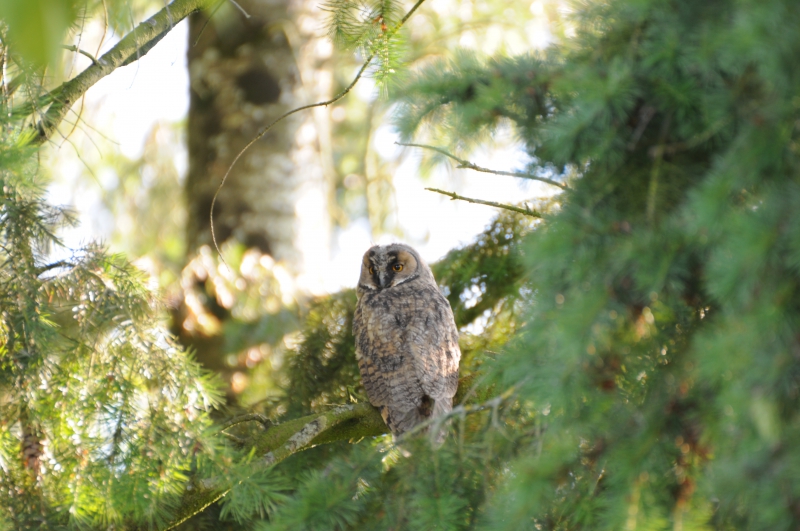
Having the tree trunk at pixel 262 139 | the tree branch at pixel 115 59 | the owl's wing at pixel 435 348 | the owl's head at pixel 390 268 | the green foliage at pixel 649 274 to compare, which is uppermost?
the tree trunk at pixel 262 139

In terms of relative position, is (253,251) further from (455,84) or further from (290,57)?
(455,84)

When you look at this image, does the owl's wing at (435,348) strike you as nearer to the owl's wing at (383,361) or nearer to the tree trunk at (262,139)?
the owl's wing at (383,361)

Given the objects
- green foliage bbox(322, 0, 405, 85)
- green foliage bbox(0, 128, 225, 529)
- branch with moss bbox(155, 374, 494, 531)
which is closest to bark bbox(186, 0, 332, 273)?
branch with moss bbox(155, 374, 494, 531)

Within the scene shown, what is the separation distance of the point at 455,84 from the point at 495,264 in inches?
72.3

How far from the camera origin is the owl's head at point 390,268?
345cm

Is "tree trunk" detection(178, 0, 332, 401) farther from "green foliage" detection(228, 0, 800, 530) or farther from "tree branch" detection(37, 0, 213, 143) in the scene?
"green foliage" detection(228, 0, 800, 530)

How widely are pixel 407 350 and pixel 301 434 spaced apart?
3.12 feet

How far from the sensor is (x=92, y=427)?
177 centimetres

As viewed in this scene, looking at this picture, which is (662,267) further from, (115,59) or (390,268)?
(390,268)

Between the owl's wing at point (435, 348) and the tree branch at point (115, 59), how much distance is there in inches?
63.3

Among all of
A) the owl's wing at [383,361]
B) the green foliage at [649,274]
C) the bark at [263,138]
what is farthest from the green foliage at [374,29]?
the bark at [263,138]

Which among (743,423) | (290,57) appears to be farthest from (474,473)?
(290,57)

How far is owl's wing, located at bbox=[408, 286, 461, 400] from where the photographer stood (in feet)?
9.54

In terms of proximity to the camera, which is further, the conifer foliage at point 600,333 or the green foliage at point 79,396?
the green foliage at point 79,396
